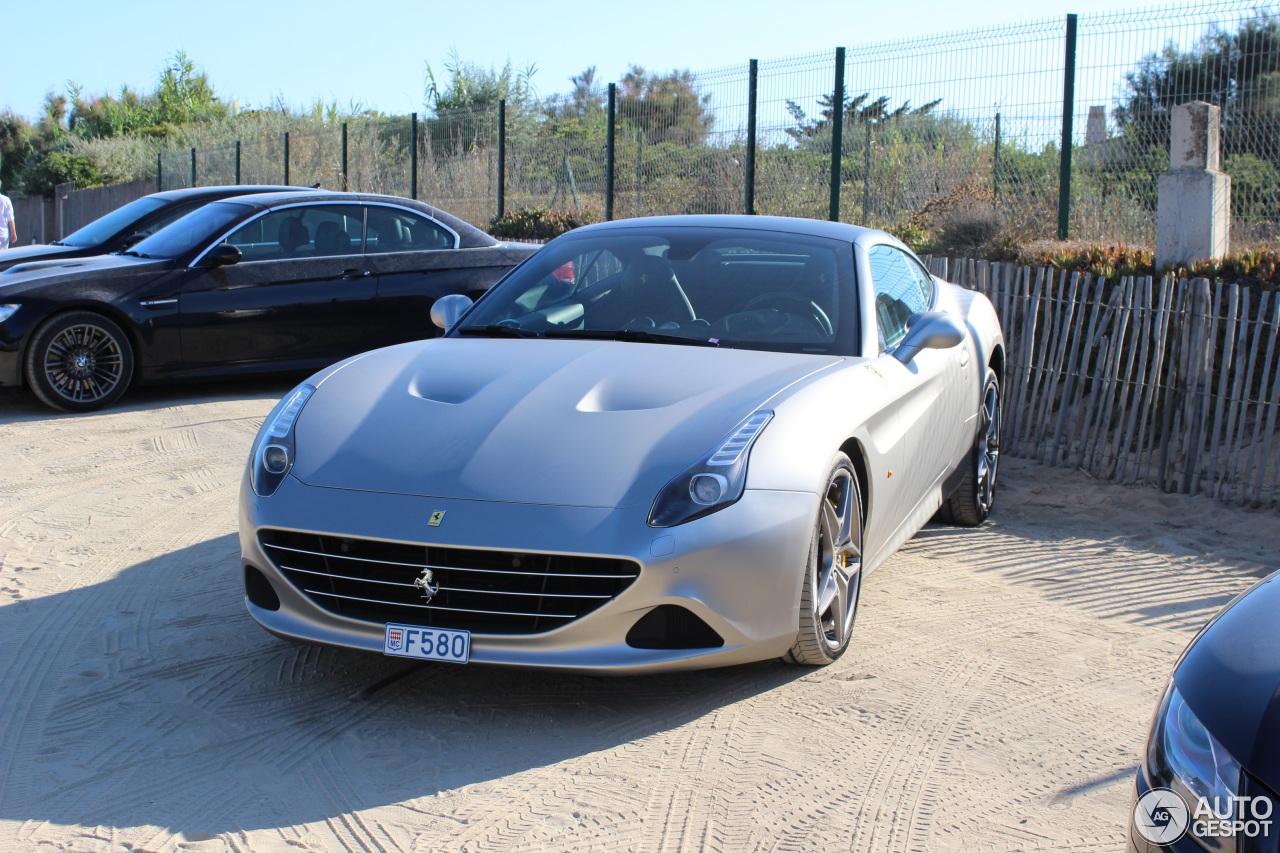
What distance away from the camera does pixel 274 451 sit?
416 centimetres

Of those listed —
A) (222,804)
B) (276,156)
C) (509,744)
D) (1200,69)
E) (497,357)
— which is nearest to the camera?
(222,804)

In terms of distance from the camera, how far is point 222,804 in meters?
3.29

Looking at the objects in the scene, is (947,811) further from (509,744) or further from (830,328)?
(830,328)

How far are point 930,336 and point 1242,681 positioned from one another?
295cm

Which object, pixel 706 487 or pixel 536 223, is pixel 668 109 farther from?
pixel 706 487

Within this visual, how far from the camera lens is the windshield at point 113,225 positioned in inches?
430

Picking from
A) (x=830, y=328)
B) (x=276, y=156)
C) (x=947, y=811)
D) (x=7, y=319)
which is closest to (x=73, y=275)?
(x=7, y=319)

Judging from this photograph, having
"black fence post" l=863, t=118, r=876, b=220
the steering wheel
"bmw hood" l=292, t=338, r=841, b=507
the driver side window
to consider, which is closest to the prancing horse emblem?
"bmw hood" l=292, t=338, r=841, b=507

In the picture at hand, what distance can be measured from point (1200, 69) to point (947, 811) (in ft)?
29.0

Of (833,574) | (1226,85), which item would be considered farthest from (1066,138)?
(833,574)

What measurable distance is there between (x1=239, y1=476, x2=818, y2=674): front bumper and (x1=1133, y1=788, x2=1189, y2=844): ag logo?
159 cm

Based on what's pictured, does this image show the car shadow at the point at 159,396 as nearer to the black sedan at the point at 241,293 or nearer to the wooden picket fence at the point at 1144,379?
the black sedan at the point at 241,293

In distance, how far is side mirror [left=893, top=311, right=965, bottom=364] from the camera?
16.5 ft

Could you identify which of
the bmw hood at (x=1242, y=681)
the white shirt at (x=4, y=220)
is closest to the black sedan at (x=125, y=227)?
the white shirt at (x=4, y=220)
